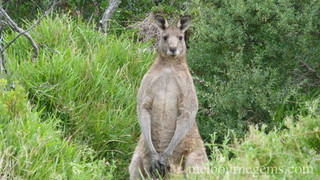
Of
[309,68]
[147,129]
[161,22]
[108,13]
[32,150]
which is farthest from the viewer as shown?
[108,13]

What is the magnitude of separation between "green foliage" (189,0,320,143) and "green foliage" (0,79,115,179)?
2146mm

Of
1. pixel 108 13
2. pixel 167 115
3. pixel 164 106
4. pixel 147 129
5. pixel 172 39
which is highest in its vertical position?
pixel 108 13

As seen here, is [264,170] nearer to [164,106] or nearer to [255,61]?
[164,106]

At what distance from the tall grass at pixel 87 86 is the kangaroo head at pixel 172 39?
1.40m

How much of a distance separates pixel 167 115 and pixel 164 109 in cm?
8

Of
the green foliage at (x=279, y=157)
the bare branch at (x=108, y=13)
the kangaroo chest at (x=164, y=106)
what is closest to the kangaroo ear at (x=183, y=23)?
the kangaroo chest at (x=164, y=106)

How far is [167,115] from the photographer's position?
19.8 feet

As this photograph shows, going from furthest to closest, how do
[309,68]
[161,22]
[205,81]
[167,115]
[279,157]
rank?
[205,81]
[309,68]
[161,22]
[167,115]
[279,157]

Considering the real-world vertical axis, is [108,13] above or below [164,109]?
above

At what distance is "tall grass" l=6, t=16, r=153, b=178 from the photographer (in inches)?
271

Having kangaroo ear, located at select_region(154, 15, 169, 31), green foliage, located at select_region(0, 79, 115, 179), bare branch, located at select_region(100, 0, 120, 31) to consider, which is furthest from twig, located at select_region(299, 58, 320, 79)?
bare branch, located at select_region(100, 0, 120, 31)

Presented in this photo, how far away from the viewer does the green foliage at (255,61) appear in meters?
7.04

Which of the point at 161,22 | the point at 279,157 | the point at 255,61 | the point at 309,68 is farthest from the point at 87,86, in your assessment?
the point at 279,157

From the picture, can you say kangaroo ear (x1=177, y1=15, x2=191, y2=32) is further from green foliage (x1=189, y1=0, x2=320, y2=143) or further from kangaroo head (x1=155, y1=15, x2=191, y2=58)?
green foliage (x1=189, y1=0, x2=320, y2=143)
